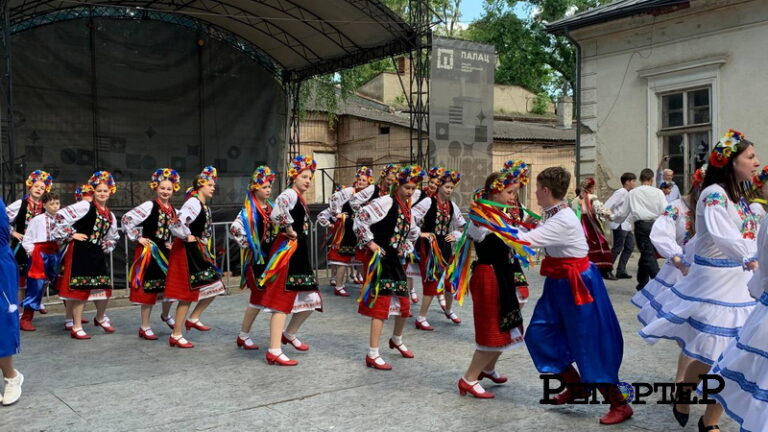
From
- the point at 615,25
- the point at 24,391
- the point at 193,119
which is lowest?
the point at 24,391

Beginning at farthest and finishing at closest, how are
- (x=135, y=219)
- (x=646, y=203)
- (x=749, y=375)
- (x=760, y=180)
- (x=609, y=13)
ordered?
(x=609, y=13) < (x=646, y=203) < (x=135, y=219) < (x=760, y=180) < (x=749, y=375)

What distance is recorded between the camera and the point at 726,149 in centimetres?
413

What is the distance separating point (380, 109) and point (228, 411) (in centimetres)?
2488

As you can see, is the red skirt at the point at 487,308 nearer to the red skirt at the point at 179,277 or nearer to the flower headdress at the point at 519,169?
the flower headdress at the point at 519,169

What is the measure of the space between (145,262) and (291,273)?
1.85 meters

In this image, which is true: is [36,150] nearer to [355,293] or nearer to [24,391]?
[355,293]

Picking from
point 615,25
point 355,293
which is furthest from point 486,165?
point 355,293

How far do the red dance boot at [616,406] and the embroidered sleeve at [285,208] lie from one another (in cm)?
298

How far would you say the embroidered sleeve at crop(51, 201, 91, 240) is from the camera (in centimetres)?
700

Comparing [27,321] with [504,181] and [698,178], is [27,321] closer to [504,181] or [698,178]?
[504,181]

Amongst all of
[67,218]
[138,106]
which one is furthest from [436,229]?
[138,106]

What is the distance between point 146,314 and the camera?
282 inches

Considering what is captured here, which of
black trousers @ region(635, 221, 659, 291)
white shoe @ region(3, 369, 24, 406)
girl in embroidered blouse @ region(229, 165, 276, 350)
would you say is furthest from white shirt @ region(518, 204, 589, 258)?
black trousers @ region(635, 221, 659, 291)

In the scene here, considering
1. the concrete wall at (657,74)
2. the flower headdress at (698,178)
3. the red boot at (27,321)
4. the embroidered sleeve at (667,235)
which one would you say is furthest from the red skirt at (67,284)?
the concrete wall at (657,74)
